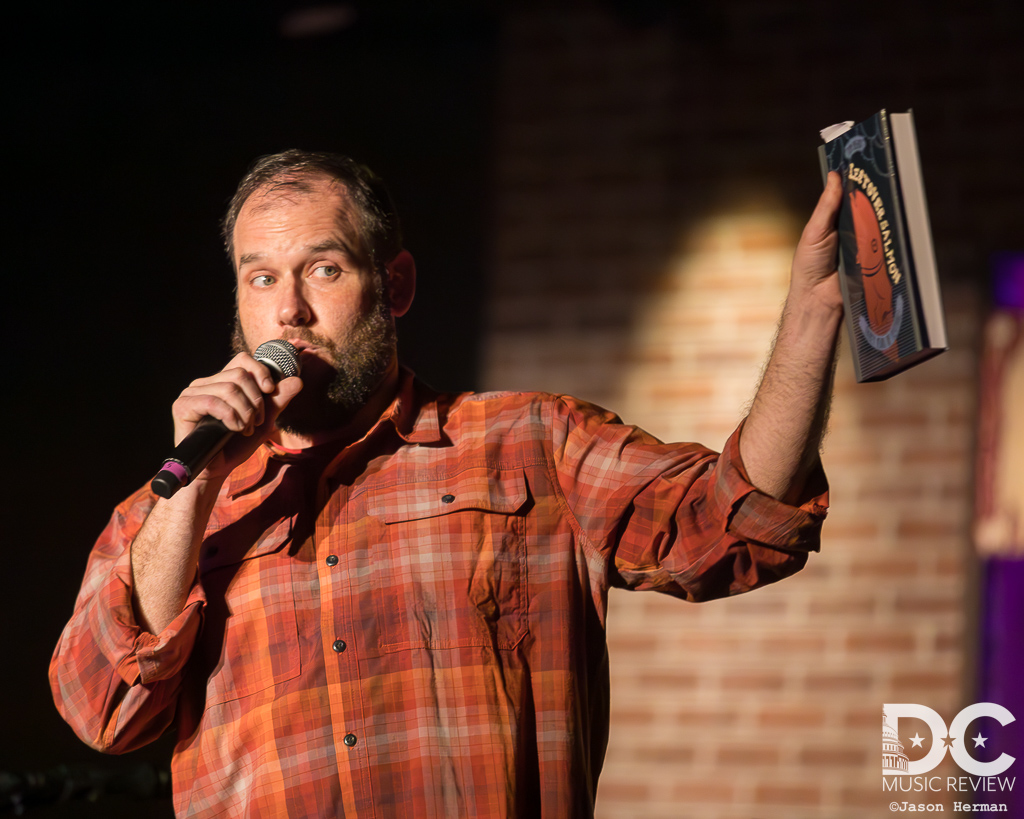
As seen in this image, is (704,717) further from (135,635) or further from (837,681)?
(135,635)

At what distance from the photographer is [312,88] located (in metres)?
3.00

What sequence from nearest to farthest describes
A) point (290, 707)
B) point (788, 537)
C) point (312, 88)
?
point (788, 537) → point (290, 707) → point (312, 88)

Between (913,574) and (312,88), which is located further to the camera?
(312,88)

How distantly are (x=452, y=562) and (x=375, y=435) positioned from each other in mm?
243

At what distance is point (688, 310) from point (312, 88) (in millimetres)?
1368

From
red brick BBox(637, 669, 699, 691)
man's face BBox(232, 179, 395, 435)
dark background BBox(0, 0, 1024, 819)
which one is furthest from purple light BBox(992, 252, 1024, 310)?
man's face BBox(232, 179, 395, 435)

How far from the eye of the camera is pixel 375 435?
1440mm

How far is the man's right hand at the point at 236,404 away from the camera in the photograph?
1.17 meters

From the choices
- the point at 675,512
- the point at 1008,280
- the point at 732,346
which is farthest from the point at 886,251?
the point at 1008,280

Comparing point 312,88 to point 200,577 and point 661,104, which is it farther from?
point 200,577

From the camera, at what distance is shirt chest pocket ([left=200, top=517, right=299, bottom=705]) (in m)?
1.31

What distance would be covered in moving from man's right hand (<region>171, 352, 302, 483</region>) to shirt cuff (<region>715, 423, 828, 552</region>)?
0.56 meters

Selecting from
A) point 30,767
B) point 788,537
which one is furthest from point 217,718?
point 30,767

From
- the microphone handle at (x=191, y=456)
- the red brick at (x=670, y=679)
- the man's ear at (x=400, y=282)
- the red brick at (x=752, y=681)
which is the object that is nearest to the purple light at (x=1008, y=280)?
the red brick at (x=752, y=681)
